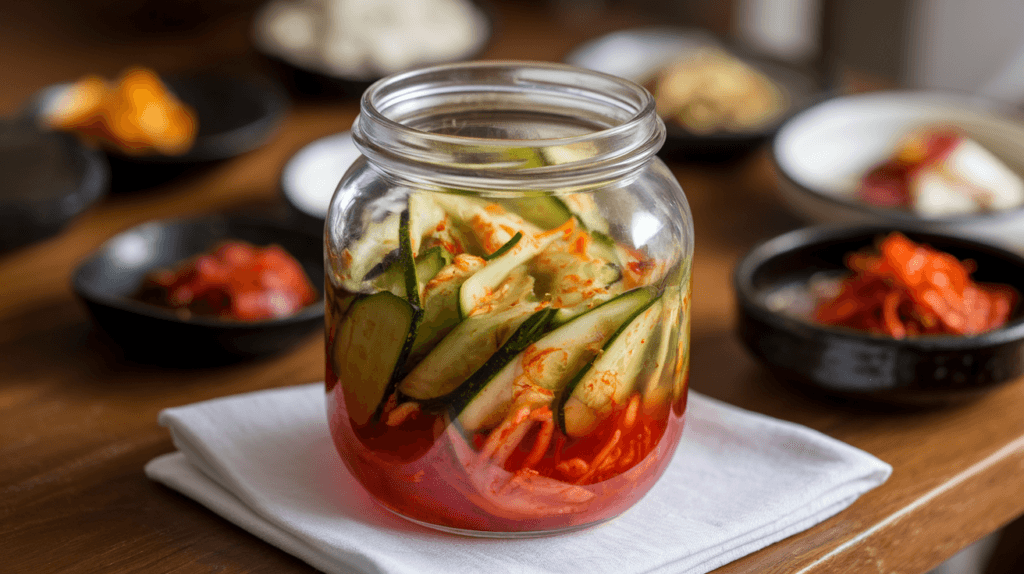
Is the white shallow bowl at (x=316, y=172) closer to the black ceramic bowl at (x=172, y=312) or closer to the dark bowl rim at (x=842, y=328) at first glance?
the black ceramic bowl at (x=172, y=312)

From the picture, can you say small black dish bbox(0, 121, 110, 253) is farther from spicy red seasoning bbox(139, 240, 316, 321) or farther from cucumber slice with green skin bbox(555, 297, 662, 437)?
cucumber slice with green skin bbox(555, 297, 662, 437)

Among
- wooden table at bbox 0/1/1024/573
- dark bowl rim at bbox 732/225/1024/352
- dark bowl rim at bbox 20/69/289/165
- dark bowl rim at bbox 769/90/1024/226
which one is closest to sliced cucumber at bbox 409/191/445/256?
wooden table at bbox 0/1/1024/573

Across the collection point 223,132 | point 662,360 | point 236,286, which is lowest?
point 223,132

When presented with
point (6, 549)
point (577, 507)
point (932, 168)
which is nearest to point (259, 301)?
point (6, 549)

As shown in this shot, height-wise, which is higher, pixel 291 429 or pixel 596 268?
pixel 596 268

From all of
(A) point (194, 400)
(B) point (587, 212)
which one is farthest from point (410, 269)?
(A) point (194, 400)

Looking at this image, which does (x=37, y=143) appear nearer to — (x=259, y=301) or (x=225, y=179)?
(x=225, y=179)

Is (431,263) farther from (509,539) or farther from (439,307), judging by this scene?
(509,539)
